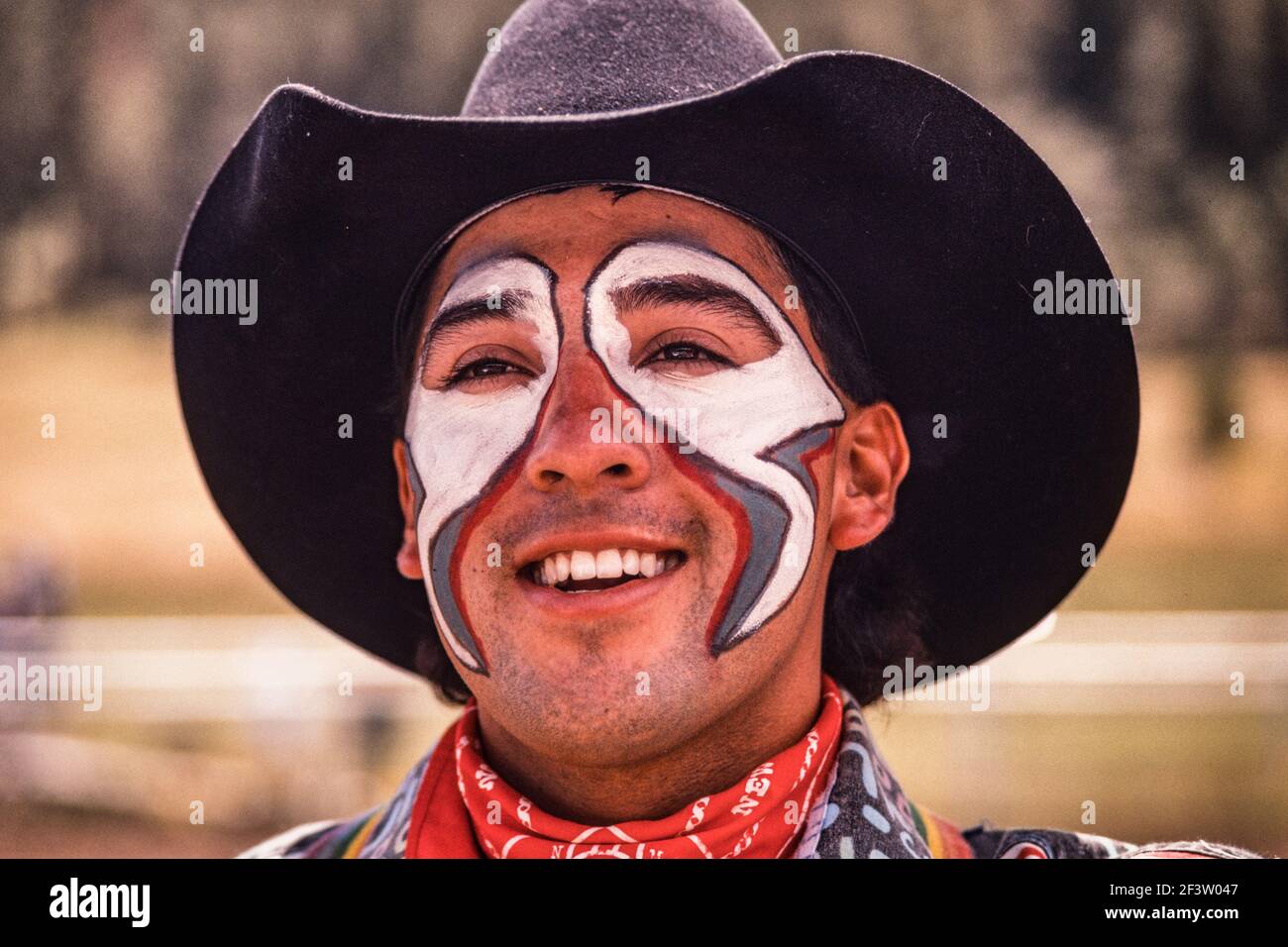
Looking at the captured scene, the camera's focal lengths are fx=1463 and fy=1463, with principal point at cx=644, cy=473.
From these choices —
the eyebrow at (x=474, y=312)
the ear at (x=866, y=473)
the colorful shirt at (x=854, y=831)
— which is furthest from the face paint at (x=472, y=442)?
the ear at (x=866, y=473)

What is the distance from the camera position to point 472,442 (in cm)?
260

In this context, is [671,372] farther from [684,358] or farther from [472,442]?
[472,442]

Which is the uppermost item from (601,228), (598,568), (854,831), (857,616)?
(601,228)

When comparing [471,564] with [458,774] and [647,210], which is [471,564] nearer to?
[458,774]

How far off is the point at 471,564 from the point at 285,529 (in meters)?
0.76

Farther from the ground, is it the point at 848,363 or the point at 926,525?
the point at 848,363

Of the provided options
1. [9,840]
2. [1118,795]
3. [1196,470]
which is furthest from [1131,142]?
[9,840]

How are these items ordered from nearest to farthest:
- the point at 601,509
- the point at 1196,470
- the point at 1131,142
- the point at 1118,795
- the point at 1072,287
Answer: the point at 601,509, the point at 1072,287, the point at 1118,795, the point at 1131,142, the point at 1196,470

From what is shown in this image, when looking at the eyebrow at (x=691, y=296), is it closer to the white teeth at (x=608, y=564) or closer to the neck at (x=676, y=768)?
the white teeth at (x=608, y=564)

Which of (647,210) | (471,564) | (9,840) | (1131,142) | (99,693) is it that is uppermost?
(1131,142)

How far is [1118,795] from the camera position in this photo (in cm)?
847

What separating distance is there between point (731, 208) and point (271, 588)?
13.4 meters

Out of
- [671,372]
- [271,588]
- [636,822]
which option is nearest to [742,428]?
[671,372]

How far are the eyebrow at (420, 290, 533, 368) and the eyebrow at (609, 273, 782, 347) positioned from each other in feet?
0.57
